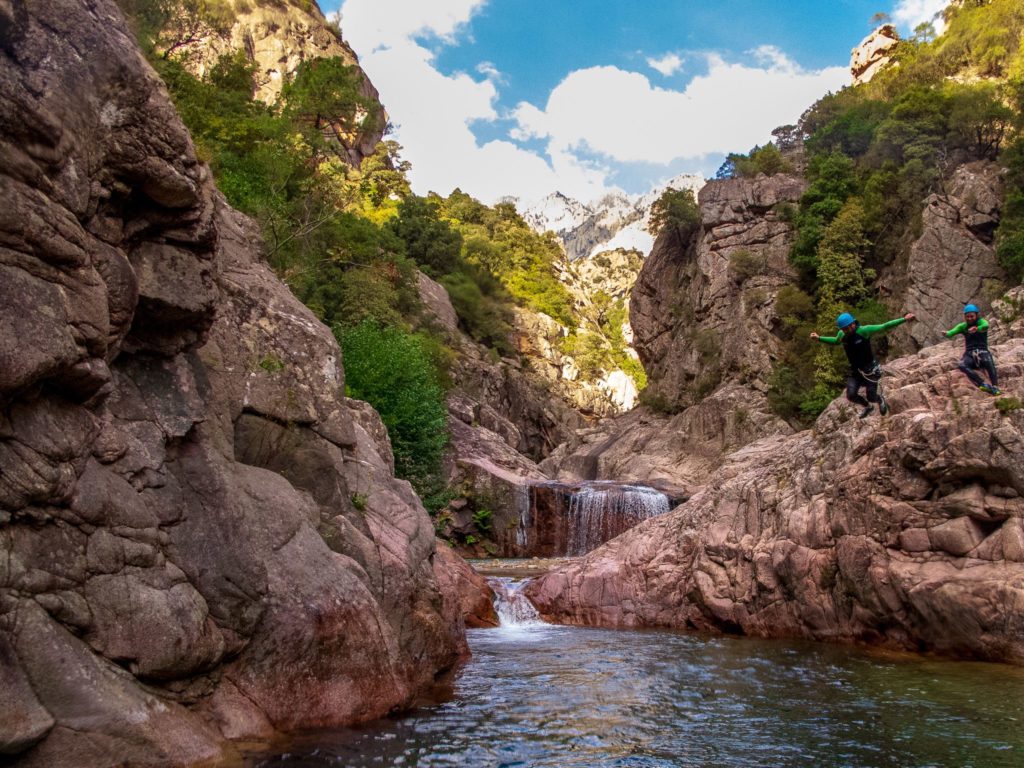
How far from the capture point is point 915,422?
14.2m

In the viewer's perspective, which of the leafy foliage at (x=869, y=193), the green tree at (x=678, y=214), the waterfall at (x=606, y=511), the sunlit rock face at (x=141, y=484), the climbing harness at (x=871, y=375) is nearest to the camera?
the sunlit rock face at (x=141, y=484)

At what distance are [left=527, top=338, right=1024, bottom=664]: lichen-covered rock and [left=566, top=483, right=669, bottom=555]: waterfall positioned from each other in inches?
469

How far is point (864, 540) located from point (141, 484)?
1203 centimetres

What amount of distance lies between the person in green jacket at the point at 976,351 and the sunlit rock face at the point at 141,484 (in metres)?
10.4

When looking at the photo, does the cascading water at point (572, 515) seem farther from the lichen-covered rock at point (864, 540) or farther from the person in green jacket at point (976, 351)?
the person in green jacket at point (976, 351)

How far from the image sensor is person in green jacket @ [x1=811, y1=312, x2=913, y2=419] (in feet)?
44.8

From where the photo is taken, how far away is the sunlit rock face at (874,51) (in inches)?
2825

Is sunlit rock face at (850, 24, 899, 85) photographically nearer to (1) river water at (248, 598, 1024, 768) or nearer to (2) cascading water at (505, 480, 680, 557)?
(2) cascading water at (505, 480, 680, 557)

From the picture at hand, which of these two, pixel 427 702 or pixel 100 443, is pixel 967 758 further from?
pixel 100 443

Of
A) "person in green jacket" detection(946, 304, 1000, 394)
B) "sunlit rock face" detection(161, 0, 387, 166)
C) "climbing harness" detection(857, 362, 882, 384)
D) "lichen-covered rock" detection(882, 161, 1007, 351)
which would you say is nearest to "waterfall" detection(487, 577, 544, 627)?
"climbing harness" detection(857, 362, 882, 384)

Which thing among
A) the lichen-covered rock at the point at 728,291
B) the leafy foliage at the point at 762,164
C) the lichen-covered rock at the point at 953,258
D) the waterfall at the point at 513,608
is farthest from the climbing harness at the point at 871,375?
the leafy foliage at the point at 762,164

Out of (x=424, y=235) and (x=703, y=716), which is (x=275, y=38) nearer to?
(x=424, y=235)

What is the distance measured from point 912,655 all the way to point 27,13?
583 inches

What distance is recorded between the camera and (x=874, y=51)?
2874 inches
